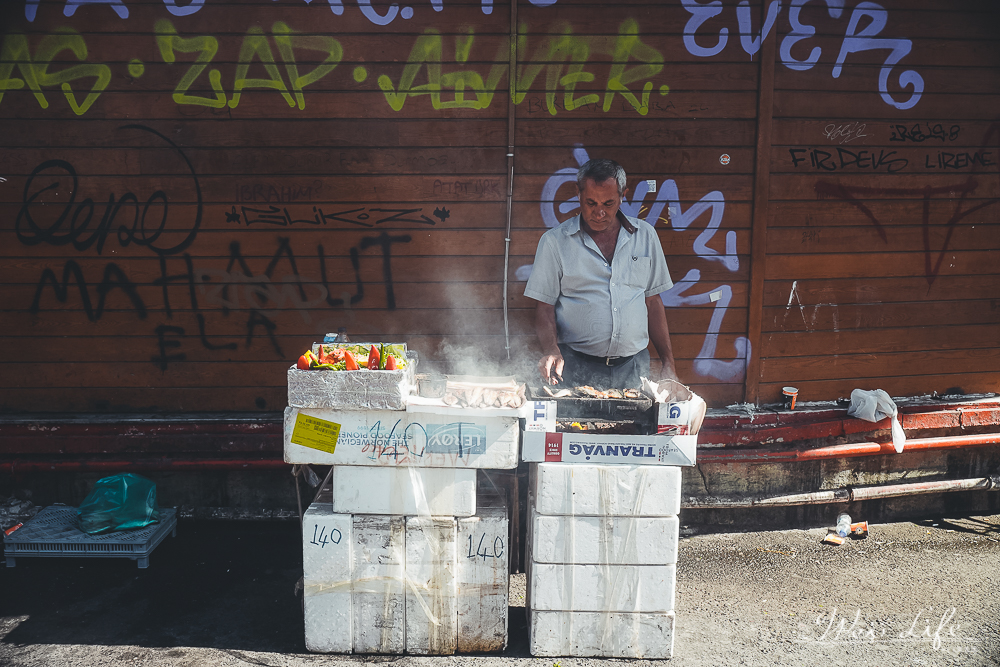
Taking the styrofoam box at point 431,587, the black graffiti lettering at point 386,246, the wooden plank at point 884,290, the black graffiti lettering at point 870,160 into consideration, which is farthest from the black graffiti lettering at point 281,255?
the black graffiti lettering at point 870,160

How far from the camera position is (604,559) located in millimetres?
3289

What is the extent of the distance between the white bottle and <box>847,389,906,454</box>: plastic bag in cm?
60

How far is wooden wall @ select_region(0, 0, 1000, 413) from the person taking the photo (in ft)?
15.2

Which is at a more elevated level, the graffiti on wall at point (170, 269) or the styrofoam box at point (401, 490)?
the graffiti on wall at point (170, 269)

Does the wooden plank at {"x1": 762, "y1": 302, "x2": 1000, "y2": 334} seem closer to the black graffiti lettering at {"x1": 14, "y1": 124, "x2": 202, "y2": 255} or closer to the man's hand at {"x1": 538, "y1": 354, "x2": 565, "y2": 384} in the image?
the man's hand at {"x1": 538, "y1": 354, "x2": 565, "y2": 384}

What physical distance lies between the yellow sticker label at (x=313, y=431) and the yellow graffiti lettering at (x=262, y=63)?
2466 millimetres

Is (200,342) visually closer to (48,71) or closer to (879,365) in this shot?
(48,71)

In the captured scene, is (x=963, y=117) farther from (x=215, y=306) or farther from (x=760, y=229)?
(x=215, y=306)

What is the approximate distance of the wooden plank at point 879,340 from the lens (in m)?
5.10

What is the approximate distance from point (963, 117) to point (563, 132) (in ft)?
9.69

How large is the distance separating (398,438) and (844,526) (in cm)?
338

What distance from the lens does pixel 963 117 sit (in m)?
5.01

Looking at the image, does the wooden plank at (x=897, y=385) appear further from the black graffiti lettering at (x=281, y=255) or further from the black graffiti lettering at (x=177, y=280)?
the black graffiti lettering at (x=177, y=280)

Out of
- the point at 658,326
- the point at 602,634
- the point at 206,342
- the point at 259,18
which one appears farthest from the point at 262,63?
the point at 602,634
